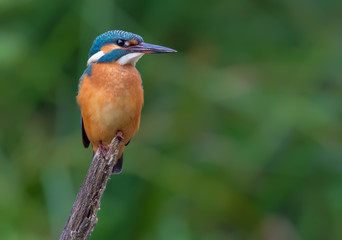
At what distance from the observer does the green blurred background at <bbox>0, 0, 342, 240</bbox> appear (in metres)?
5.47

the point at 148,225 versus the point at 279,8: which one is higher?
the point at 279,8

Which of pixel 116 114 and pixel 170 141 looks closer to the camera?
pixel 116 114

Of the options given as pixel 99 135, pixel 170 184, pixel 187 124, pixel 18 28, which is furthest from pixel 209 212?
pixel 18 28

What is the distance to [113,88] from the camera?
388 cm

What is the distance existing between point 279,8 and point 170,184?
2.39 metres

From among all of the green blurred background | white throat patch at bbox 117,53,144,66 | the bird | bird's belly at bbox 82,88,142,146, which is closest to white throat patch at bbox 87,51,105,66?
the bird

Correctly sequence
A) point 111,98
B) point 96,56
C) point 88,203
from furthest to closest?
point 96,56 → point 111,98 → point 88,203

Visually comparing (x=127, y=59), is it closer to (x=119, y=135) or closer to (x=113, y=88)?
(x=113, y=88)

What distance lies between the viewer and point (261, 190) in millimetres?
5789

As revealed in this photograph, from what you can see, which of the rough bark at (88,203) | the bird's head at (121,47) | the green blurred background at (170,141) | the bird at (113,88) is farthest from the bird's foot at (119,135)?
the green blurred background at (170,141)

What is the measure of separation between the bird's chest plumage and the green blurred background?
1.56 m

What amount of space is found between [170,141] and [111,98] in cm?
185

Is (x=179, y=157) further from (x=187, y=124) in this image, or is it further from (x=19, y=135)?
(x=19, y=135)

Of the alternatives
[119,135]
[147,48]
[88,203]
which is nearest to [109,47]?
[147,48]
